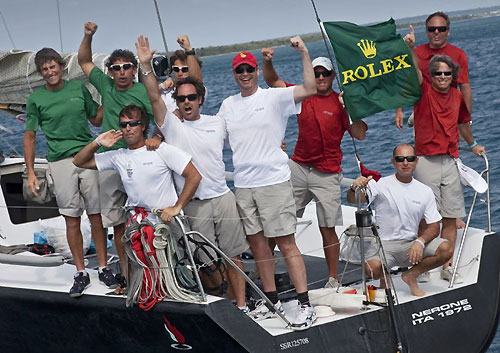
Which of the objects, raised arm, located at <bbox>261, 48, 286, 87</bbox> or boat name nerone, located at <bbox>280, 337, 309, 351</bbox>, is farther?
raised arm, located at <bbox>261, 48, 286, 87</bbox>

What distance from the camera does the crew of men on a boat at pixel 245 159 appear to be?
7062 millimetres

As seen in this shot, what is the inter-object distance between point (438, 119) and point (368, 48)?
0.81 metres

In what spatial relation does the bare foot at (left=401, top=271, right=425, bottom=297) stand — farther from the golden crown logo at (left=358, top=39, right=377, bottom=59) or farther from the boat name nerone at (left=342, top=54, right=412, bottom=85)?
the golden crown logo at (left=358, top=39, right=377, bottom=59)

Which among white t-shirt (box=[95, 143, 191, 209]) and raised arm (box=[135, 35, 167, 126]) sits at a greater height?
raised arm (box=[135, 35, 167, 126])

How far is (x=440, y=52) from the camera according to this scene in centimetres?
821

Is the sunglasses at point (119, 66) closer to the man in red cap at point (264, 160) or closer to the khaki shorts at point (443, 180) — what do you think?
the man in red cap at point (264, 160)

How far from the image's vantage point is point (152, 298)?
7.00m

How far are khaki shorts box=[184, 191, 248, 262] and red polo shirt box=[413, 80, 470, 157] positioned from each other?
5.76 feet

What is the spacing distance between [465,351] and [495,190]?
6.74 meters

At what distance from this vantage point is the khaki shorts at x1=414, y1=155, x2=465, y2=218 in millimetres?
7922

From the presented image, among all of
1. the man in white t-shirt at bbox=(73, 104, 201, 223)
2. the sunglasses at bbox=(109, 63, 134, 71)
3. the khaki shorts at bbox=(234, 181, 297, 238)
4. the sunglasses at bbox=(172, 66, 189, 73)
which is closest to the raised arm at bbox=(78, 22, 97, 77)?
the sunglasses at bbox=(109, 63, 134, 71)

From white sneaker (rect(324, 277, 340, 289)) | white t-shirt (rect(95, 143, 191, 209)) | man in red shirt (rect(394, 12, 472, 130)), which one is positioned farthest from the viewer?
man in red shirt (rect(394, 12, 472, 130))

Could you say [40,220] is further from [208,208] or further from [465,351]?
[465,351]

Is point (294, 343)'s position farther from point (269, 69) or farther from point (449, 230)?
point (269, 69)
